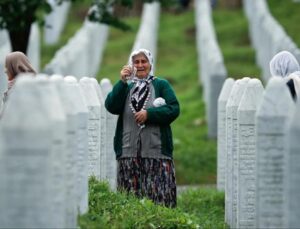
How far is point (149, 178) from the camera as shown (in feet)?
38.4

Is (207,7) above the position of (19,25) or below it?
above

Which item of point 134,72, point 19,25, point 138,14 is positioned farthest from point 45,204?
point 138,14

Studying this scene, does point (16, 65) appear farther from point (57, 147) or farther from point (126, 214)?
point (57, 147)

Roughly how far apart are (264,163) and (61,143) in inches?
57.0

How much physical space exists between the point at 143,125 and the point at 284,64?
141 cm

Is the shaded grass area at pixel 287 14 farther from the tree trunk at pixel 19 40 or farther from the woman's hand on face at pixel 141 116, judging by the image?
the woman's hand on face at pixel 141 116

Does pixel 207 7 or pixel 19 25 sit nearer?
pixel 19 25

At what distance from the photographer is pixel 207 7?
123 ft

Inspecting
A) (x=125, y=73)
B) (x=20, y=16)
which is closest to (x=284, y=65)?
(x=125, y=73)

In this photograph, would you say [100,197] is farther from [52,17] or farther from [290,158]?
[52,17]

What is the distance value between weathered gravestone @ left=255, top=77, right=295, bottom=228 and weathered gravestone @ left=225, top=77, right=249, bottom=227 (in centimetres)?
245

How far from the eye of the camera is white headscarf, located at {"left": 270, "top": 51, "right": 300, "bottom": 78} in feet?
38.0

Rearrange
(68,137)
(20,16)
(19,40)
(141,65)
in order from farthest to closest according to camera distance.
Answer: (19,40) < (20,16) < (141,65) < (68,137)

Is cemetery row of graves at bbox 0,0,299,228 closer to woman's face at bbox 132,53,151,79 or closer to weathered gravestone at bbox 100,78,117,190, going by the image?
woman's face at bbox 132,53,151,79
